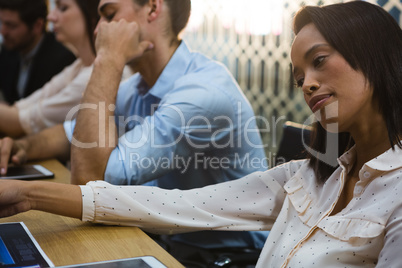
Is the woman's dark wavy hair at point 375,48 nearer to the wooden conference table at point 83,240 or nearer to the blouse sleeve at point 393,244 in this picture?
the blouse sleeve at point 393,244

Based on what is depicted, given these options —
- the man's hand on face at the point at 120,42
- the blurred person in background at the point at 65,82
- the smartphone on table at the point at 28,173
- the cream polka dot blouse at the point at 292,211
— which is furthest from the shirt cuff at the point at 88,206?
the blurred person in background at the point at 65,82

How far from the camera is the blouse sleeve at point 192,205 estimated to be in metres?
1.02

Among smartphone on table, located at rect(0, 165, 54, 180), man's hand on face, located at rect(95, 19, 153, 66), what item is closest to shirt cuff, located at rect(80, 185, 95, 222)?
smartphone on table, located at rect(0, 165, 54, 180)

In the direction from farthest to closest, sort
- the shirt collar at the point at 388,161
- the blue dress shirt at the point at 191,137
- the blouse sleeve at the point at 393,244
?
the blue dress shirt at the point at 191,137 → the shirt collar at the point at 388,161 → the blouse sleeve at the point at 393,244

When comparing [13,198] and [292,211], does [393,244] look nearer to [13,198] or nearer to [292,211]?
[292,211]

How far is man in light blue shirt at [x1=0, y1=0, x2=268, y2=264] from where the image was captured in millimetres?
1363

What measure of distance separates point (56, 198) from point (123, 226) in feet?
0.53

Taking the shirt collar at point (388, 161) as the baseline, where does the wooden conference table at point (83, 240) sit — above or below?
below

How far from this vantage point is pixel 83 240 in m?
0.93

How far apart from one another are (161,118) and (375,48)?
69cm

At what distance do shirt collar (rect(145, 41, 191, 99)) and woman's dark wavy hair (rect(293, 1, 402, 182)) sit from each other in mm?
750

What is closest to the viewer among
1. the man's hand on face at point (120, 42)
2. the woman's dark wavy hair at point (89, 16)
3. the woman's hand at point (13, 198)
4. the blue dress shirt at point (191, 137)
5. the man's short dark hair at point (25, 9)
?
the woman's hand at point (13, 198)

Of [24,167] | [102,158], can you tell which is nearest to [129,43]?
[102,158]

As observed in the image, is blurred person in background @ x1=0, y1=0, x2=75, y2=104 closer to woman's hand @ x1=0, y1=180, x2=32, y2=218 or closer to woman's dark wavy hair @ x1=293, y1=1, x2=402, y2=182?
woman's hand @ x1=0, y1=180, x2=32, y2=218
